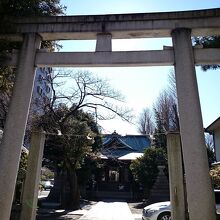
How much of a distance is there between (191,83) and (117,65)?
6.78 feet

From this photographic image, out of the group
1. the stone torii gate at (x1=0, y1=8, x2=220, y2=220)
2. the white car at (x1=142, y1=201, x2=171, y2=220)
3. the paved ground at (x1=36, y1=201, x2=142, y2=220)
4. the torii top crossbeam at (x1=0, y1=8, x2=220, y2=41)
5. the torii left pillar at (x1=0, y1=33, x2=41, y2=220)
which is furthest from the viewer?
the paved ground at (x1=36, y1=201, x2=142, y2=220)

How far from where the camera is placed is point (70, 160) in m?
18.8

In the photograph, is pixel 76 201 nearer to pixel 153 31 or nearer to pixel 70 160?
pixel 70 160

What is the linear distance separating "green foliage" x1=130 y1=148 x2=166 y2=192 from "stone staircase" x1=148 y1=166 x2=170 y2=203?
159 cm

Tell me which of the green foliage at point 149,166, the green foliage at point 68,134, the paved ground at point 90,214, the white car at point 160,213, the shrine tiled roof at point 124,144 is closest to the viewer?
the white car at point 160,213

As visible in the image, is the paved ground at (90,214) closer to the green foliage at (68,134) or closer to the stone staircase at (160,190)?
the green foliage at (68,134)

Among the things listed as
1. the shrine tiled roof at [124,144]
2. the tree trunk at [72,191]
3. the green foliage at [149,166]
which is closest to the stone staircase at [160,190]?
the green foliage at [149,166]

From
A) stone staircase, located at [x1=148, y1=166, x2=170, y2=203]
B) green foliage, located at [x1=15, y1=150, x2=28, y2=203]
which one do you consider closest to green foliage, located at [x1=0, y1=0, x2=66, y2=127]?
green foliage, located at [x1=15, y1=150, x2=28, y2=203]

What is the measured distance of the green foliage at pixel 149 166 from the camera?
25.4 m

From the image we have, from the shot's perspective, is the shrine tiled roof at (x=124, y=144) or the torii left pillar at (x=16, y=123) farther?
the shrine tiled roof at (x=124, y=144)

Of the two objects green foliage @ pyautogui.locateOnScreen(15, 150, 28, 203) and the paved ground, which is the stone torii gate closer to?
green foliage @ pyautogui.locateOnScreen(15, 150, 28, 203)

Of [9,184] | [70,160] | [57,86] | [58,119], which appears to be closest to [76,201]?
[70,160]

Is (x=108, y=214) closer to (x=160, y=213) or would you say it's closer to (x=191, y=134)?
(x=160, y=213)

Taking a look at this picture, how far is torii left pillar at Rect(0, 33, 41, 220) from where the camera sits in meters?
7.25
